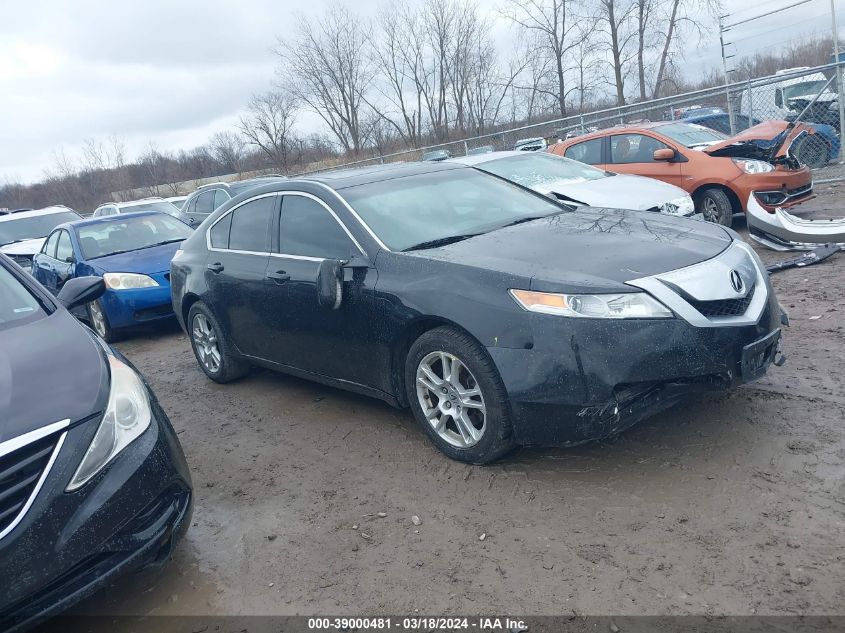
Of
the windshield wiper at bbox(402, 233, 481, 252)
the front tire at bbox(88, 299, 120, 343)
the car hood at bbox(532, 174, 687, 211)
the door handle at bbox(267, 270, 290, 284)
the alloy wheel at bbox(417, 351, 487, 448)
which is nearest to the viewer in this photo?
the alloy wheel at bbox(417, 351, 487, 448)

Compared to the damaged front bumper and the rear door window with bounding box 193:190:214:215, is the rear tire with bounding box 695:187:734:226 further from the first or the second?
the rear door window with bounding box 193:190:214:215

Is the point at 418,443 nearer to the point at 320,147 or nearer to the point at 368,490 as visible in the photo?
the point at 368,490

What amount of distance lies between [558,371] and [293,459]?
1860 millimetres

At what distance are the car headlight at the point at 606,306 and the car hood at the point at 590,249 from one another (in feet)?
0.13

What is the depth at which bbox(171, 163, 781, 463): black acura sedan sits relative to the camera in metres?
3.25

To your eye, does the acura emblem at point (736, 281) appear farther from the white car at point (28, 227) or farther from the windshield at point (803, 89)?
the white car at point (28, 227)

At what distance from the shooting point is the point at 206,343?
236 inches

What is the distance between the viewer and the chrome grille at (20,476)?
2434 millimetres

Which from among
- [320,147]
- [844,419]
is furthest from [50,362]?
[320,147]

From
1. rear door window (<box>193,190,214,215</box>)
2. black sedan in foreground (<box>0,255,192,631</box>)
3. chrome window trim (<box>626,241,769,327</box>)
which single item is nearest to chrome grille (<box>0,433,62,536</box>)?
black sedan in foreground (<box>0,255,192,631</box>)

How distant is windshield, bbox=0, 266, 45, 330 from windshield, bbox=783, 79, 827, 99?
48.1ft

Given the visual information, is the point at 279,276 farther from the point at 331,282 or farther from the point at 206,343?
the point at 206,343

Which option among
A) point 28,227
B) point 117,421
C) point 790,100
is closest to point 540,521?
point 117,421

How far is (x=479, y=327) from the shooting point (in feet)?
11.4
